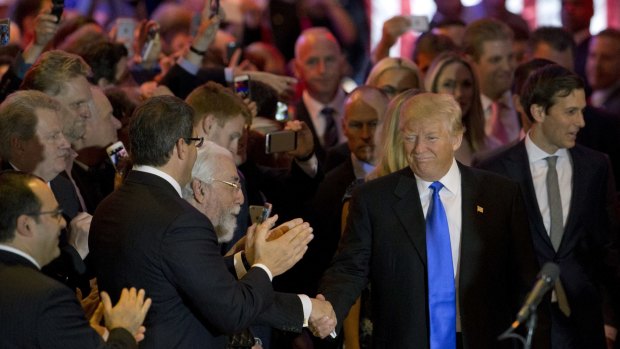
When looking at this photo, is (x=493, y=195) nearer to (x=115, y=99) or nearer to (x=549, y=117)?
(x=549, y=117)

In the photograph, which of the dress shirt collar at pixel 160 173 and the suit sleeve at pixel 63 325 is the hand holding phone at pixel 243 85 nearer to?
the dress shirt collar at pixel 160 173

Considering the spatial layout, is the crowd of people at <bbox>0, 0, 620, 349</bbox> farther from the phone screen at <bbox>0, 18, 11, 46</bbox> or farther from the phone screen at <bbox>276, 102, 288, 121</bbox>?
→ the phone screen at <bbox>0, 18, 11, 46</bbox>

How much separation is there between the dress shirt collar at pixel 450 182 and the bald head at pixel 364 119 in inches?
60.7

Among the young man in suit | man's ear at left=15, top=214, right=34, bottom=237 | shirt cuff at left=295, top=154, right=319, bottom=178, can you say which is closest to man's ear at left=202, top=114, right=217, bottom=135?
shirt cuff at left=295, top=154, right=319, bottom=178

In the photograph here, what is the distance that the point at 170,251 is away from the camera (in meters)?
4.43

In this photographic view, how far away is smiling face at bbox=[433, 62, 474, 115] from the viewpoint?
8.10m

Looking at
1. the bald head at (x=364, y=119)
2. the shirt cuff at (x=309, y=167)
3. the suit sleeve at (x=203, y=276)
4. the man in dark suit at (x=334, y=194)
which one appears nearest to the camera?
the suit sleeve at (x=203, y=276)

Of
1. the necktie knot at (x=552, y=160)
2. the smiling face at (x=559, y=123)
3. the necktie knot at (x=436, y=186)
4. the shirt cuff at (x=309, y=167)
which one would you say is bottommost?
the shirt cuff at (x=309, y=167)

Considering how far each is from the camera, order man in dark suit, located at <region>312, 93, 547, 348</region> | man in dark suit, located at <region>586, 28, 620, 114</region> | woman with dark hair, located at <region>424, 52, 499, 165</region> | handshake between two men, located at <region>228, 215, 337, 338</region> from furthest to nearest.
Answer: man in dark suit, located at <region>586, 28, 620, 114</region> → woman with dark hair, located at <region>424, 52, 499, 165</region> → man in dark suit, located at <region>312, 93, 547, 348</region> → handshake between two men, located at <region>228, 215, 337, 338</region>

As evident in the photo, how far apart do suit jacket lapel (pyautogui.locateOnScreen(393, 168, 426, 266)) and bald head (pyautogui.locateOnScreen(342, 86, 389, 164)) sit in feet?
5.02

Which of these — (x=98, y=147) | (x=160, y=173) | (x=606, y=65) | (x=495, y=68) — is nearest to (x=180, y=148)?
(x=160, y=173)

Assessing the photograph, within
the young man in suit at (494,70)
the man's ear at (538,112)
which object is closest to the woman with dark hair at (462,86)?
the young man in suit at (494,70)

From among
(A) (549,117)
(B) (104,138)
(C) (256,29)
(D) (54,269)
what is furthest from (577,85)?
(C) (256,29)

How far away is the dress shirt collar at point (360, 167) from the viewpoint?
701 cm
